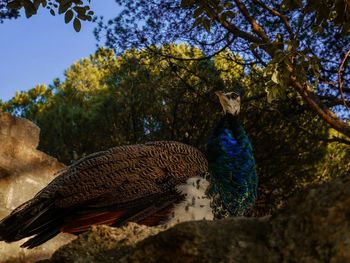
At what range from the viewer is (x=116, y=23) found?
8648mm

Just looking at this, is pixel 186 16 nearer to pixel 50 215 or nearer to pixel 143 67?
pixel 143 67

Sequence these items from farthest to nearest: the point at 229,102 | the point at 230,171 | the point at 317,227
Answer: the point at 229,102, the point at 230,171, the point at 317,227

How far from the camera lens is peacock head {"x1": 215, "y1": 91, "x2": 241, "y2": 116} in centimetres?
477

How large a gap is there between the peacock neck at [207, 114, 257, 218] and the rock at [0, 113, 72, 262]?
5.89 ft

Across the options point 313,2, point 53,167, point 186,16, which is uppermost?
point 186,16

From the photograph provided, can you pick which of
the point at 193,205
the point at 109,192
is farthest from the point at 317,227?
the point at 109,192

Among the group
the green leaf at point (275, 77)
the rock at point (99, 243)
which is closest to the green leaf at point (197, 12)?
the green leaf at point (275, 77)

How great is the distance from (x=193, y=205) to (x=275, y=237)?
233cm

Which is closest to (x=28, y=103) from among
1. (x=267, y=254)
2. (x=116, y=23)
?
(x=116, y=23)

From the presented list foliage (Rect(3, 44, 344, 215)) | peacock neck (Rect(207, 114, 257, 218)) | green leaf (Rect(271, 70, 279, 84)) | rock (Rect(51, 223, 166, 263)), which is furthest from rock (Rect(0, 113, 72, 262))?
foliage (Rect(3, 44, 344, 215))

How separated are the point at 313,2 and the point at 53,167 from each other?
3049 millimetres

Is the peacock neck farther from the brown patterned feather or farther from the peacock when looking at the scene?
the brown patterned feather

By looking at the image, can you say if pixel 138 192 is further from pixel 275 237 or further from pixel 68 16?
pixel 275 237

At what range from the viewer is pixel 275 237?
56.3 inches
